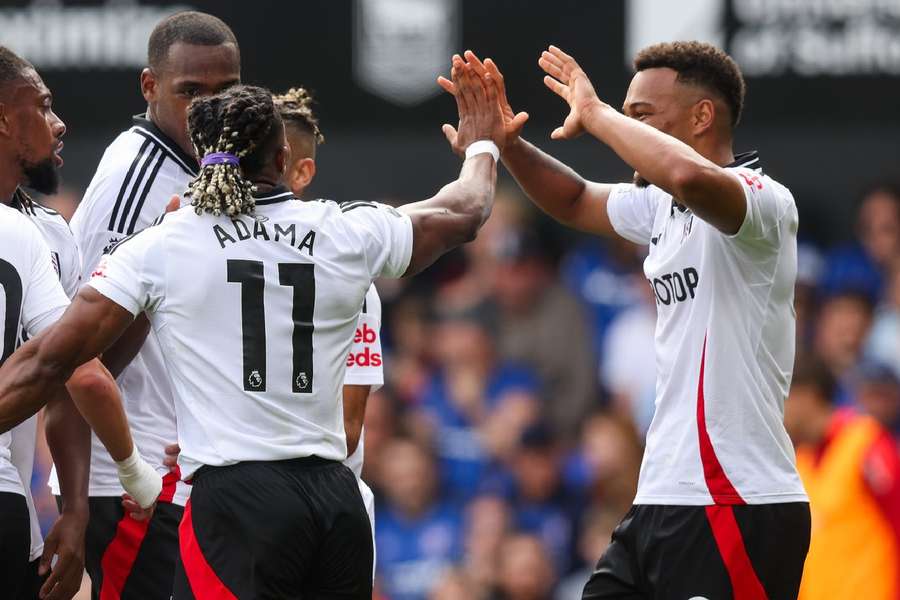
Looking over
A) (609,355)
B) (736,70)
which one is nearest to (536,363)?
(609,355)

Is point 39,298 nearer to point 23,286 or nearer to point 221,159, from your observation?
point 23,286

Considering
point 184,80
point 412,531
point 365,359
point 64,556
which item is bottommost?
point 412,531

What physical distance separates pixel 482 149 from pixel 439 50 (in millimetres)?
4074

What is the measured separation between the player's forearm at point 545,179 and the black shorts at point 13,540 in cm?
219

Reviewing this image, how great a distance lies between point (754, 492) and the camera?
5.27 meters

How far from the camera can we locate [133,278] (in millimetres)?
4809

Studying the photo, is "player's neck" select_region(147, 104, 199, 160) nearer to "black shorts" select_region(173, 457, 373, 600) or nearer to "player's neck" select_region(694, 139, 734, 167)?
"black shorts" select_region(173, 457, 373, 600)

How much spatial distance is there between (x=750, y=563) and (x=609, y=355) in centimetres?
562

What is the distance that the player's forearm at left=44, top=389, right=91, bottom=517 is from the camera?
542cm

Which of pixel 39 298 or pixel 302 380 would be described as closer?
pixel 302 380

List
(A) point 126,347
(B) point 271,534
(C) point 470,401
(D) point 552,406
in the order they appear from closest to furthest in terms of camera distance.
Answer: (B) point 271,534, (A) point 126,347, (D) point 552,406, (C) point 470,401

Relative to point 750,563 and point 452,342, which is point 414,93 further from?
point 750,563

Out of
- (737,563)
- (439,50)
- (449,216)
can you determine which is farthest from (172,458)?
(439,50)

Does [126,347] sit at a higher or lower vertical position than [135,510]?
higher
